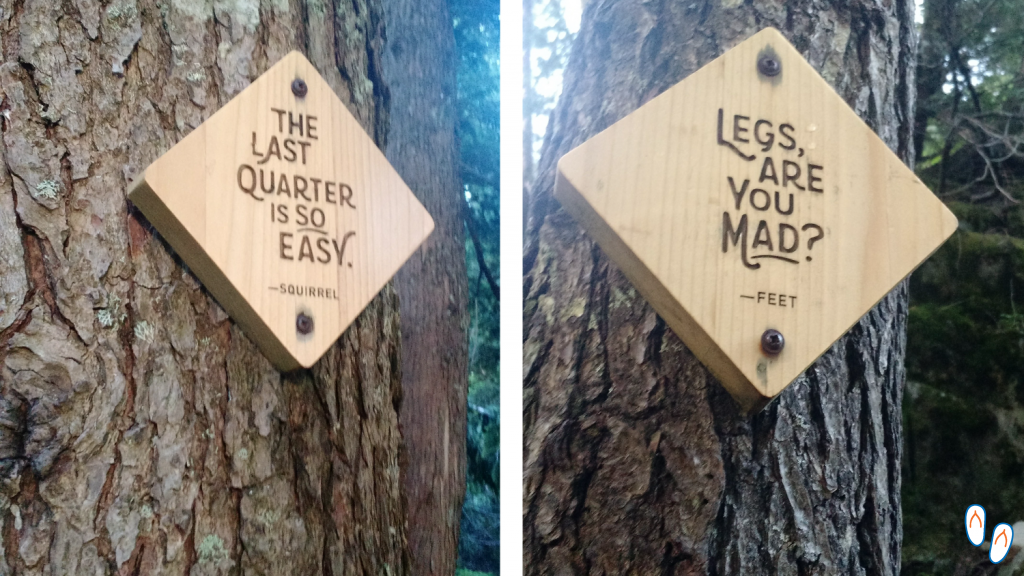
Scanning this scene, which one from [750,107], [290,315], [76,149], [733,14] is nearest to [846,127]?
[750,107]

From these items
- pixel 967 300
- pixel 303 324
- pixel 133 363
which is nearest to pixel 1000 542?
pixel 967 300

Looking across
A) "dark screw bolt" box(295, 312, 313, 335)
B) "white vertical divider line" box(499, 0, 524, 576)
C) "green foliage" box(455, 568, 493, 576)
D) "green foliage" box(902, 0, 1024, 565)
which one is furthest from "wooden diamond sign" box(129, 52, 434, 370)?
"green foliage" box(902, 0, 1024, 565)

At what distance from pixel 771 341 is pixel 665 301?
0.25ft

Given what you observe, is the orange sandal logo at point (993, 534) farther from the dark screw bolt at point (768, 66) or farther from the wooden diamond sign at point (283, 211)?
the wooden diamond sign at point (283, 211)

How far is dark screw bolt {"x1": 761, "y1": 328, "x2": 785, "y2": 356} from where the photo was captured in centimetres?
51

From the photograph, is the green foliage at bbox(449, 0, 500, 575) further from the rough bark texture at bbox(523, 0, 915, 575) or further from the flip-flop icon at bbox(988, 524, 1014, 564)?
the flip-flop icon at bbox(988, 524, 1014, 564)

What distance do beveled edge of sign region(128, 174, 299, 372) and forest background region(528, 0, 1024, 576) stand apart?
28 cm

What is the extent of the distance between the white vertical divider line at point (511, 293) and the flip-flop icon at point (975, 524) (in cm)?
36

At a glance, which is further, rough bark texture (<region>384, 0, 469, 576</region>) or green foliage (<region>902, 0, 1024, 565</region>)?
rough bark texture (<region>384, 0, 469, 576</region>)

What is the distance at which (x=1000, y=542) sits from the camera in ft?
1.94

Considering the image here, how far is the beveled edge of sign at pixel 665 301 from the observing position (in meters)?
0.52

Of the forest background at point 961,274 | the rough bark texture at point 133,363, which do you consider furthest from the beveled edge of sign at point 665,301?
the rough bark texture at point 133,363

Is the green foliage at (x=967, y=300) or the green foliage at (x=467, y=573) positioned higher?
the green foliage at (x=967, y=300)

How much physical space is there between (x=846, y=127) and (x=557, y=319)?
28 cm
